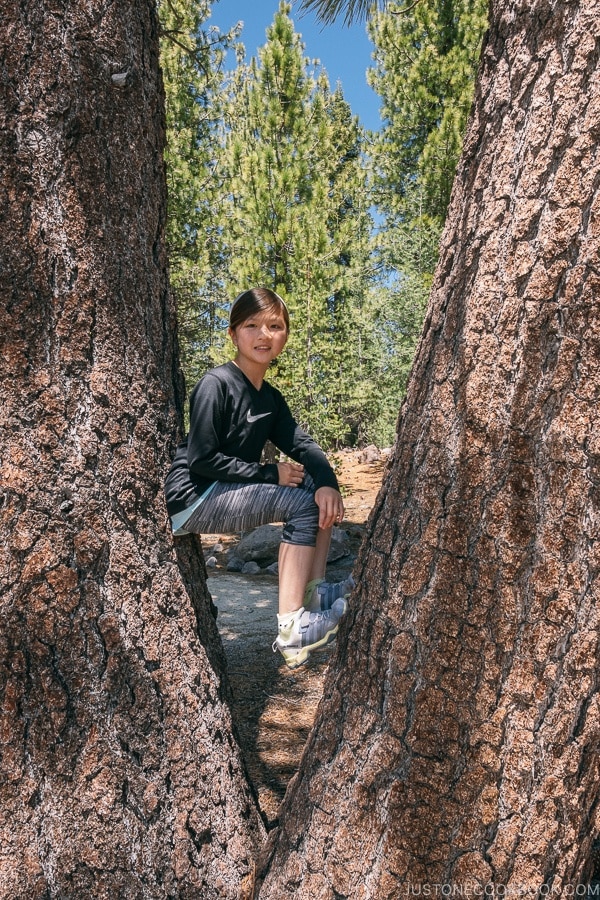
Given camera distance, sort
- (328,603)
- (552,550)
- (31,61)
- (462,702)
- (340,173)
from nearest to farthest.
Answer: (552,550) → (462,702) → (31,61) → (328,603) → (340,173)

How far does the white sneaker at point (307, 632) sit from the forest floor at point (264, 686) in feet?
0.89

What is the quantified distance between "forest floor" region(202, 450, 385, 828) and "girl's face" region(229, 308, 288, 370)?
123 cm

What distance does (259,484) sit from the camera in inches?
90.8

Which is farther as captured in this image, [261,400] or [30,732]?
[261,400]

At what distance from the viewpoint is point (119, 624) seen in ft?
6.08

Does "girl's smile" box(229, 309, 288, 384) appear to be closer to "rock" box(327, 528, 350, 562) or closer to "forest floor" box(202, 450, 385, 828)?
"forest floor" box(202, 450, 385, 828)

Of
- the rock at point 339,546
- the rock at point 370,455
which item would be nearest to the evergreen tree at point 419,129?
the rock at point 370,455

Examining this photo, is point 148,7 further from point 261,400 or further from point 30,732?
point 30,732

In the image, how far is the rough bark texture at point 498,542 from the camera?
4.21 ft

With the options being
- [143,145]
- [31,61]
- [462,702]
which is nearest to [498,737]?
[462,702]

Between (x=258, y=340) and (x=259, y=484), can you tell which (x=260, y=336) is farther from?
(x=259, y=484)

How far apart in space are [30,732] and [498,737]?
1.18m

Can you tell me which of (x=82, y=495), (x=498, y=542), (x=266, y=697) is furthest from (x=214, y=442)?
(x=266, y=697)

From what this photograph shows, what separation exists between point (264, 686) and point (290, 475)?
5.50 ft
